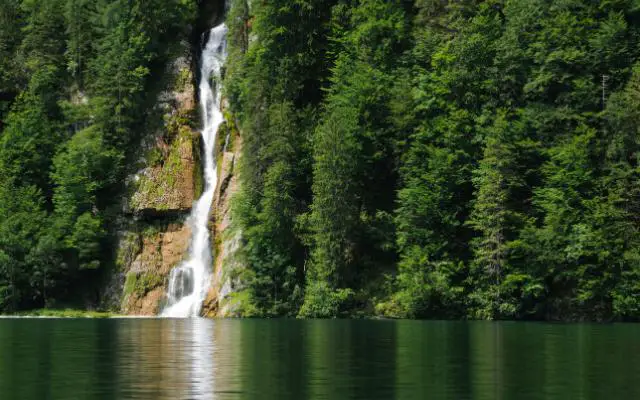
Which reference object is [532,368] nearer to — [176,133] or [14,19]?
[176,133]

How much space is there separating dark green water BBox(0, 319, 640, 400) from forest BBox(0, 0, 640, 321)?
20.5m

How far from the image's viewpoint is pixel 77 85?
89.6 m

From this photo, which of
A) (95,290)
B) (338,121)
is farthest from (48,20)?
(338,121)

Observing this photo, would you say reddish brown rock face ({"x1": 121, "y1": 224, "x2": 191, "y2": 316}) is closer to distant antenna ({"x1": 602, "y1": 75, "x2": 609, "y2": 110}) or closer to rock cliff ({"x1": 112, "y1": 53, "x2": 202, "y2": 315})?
rock cliff ({"x1": 112, "y1": 53, "x2": 202, "y2": 315})

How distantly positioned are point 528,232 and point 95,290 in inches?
1423

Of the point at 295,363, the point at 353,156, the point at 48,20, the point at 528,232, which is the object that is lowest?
the point at 295,363

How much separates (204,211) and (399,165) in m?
16.8

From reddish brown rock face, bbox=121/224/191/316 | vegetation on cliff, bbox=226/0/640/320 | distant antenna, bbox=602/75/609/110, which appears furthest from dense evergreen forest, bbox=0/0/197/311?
distant antenna, bbox=602/75/609/110

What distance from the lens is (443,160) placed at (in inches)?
2648

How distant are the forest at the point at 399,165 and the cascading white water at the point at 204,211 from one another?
10.1 ft

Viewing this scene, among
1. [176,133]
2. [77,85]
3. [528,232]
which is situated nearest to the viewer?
[528,232]

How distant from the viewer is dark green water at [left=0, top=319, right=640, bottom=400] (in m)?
20.6

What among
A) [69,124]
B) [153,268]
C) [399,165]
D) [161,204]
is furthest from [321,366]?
[69,124]

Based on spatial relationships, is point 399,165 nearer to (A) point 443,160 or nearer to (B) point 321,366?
(A) point 443,160
